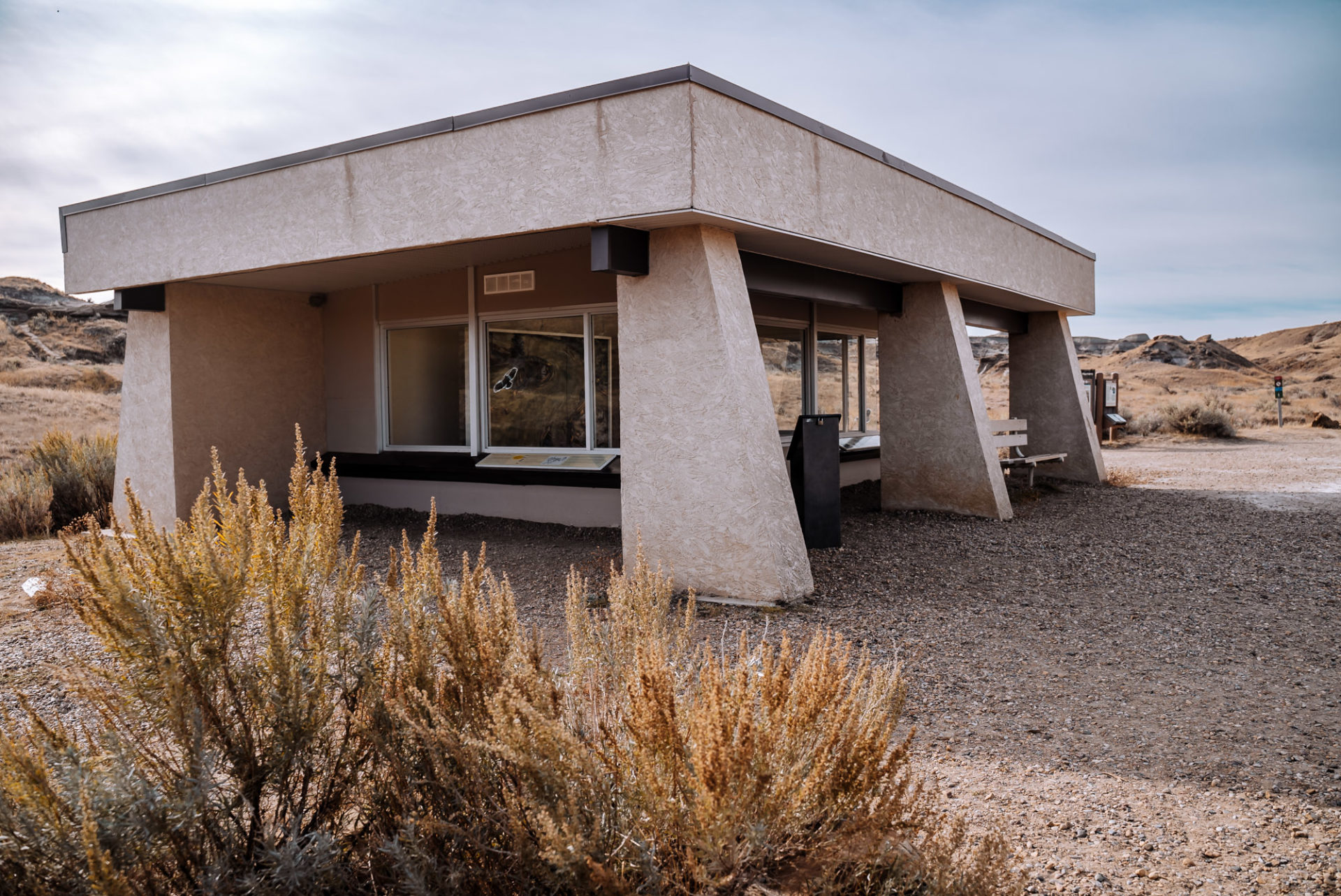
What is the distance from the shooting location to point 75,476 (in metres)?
11.5

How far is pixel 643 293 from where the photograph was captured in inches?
256

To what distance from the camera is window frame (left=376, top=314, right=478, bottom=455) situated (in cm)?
1009

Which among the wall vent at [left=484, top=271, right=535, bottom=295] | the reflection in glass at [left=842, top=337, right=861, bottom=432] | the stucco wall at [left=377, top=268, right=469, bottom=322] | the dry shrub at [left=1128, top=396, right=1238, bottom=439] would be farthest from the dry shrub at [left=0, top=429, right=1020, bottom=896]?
the dry shrub at [left=1128, top=396, right=1238, bottom=439]

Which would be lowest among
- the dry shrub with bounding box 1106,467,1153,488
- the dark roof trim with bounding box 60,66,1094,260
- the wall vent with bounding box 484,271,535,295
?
the dry shrub with bounding box 1106,467,1153,488

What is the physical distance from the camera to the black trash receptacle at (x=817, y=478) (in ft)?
26.0

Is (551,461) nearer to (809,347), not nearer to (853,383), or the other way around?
(809,347)

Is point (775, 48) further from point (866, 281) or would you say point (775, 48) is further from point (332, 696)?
point (332, 696)

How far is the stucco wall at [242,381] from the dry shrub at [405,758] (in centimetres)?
723

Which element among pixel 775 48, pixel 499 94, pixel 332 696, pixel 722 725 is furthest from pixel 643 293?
pixel 775 48

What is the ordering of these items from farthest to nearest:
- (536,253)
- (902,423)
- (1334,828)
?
(902,423) → (536,253) → (1334,828)

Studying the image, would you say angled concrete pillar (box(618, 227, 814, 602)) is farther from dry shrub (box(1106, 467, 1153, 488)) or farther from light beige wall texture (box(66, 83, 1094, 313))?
dry shrub (box(1106, 467, 1153, 488))

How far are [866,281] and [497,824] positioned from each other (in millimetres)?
8215

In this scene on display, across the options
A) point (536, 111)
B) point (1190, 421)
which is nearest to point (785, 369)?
point (536, 111)

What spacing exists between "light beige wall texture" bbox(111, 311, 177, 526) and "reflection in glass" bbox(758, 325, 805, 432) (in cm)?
703
